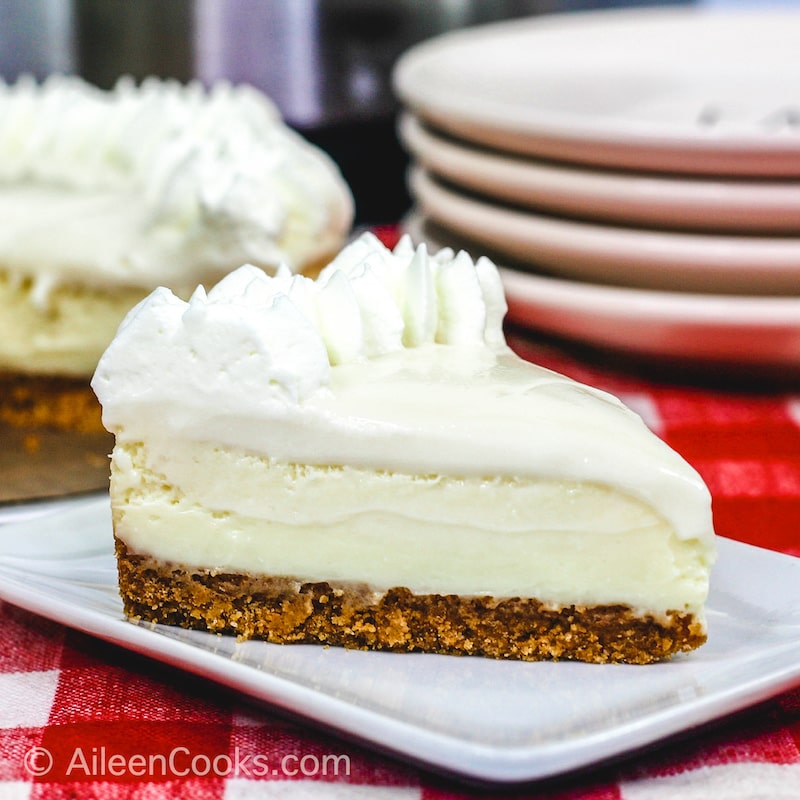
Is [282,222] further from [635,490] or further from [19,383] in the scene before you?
[635,490]

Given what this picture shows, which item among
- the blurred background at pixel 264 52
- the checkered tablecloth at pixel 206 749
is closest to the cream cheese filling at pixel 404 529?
the checkered tablecloth at pixel 206 749

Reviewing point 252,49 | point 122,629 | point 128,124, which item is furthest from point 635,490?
point 252,49

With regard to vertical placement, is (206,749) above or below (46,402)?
above

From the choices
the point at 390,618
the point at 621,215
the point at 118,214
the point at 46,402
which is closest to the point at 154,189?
the point at 118,214

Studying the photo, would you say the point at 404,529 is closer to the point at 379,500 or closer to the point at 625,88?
the point at 379,500

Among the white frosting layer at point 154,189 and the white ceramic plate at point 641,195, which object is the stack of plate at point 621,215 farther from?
the white frosting layer at point 154,189

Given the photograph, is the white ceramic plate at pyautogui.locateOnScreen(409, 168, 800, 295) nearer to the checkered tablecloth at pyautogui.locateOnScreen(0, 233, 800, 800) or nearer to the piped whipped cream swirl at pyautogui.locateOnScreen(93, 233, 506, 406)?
the piped whipped cream swirl at pyautogui.locateOnScreen(93, 233, 506, 406)
